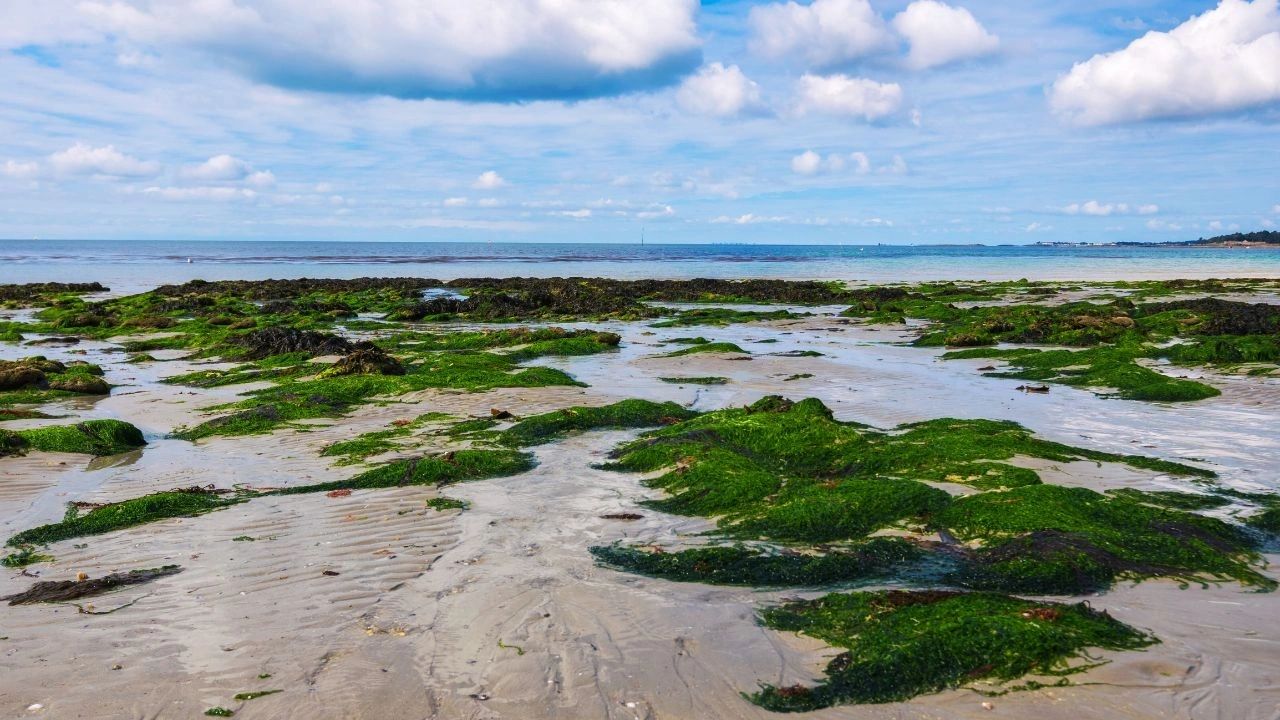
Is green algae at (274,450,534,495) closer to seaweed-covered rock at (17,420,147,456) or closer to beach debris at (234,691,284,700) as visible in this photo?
seaweed-covered rock at (17,420,147,456)

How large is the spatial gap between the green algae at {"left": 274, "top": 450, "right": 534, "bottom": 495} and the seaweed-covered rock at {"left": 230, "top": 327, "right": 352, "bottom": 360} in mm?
8721

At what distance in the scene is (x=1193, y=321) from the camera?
64.6ft

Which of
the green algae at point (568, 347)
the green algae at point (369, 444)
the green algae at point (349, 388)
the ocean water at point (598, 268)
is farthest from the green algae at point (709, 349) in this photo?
the ocean water at point (598, 268)

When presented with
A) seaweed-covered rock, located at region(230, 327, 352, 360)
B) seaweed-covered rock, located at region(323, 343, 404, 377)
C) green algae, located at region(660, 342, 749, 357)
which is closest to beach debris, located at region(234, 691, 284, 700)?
seaweed-covered rock, located at region(323, 343, 404, 377)

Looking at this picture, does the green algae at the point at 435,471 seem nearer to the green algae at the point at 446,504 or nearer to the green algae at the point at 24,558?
the green algae at the point at 446,504

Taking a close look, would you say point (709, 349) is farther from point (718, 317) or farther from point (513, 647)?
point (513, 647)

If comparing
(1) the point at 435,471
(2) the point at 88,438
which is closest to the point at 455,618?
(1) the point at 435,471

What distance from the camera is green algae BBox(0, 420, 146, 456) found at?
8758 millimetres

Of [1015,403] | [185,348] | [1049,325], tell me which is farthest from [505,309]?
[1015,403]

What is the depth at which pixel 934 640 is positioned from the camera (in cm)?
420

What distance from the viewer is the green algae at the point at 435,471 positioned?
7.59m

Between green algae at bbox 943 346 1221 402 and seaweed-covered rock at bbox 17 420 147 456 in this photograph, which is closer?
seaweed-covered rock at bbox 17 420 147 456

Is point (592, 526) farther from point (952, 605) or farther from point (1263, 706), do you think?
point (1263, 706)

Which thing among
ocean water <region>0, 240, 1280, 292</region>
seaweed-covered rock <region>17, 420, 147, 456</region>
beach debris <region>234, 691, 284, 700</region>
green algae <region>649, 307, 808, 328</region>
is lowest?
beach debris <region>234, 691, 284, 700</region>
